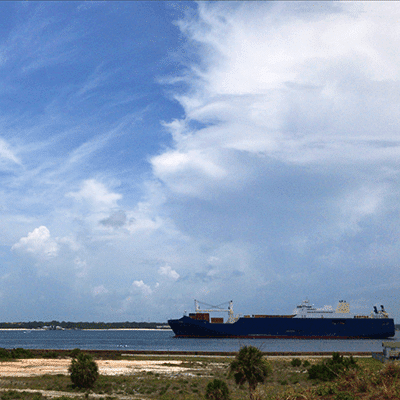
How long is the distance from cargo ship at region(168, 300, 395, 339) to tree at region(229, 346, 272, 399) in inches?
4230

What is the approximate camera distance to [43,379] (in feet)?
127

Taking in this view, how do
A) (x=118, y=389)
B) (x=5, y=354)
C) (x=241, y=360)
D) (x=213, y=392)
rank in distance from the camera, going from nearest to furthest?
1. (x=241, y=360)
2. (x=213, y=392)
3. (x=118, y=389)
4. (x=5, y=354)

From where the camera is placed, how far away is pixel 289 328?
424ft

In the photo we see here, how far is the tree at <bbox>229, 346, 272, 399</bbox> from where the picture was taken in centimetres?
2395

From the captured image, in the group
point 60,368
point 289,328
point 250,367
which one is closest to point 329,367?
point 250,367

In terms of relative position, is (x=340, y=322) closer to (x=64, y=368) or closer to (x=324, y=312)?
(x=324, y=312)

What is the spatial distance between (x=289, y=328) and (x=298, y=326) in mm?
2744

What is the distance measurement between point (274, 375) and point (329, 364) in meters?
6.24

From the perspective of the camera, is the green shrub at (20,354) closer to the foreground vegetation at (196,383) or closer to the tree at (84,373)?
the foreground vegetation at (196,383)

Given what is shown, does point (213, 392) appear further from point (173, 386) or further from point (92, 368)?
point (92, 368)

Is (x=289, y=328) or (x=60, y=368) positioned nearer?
(x=60, y=368)

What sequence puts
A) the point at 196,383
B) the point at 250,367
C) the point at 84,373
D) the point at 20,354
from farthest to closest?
the point at 20,354 < the point at 196,383 < the point at 84,373 < the point at 250,367

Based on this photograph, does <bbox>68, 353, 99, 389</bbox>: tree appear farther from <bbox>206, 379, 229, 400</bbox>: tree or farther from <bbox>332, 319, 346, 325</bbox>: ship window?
<bbox>332, 319, 346, 325</bbox>: ship window

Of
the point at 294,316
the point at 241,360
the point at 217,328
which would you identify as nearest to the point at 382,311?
the point at 294,316
